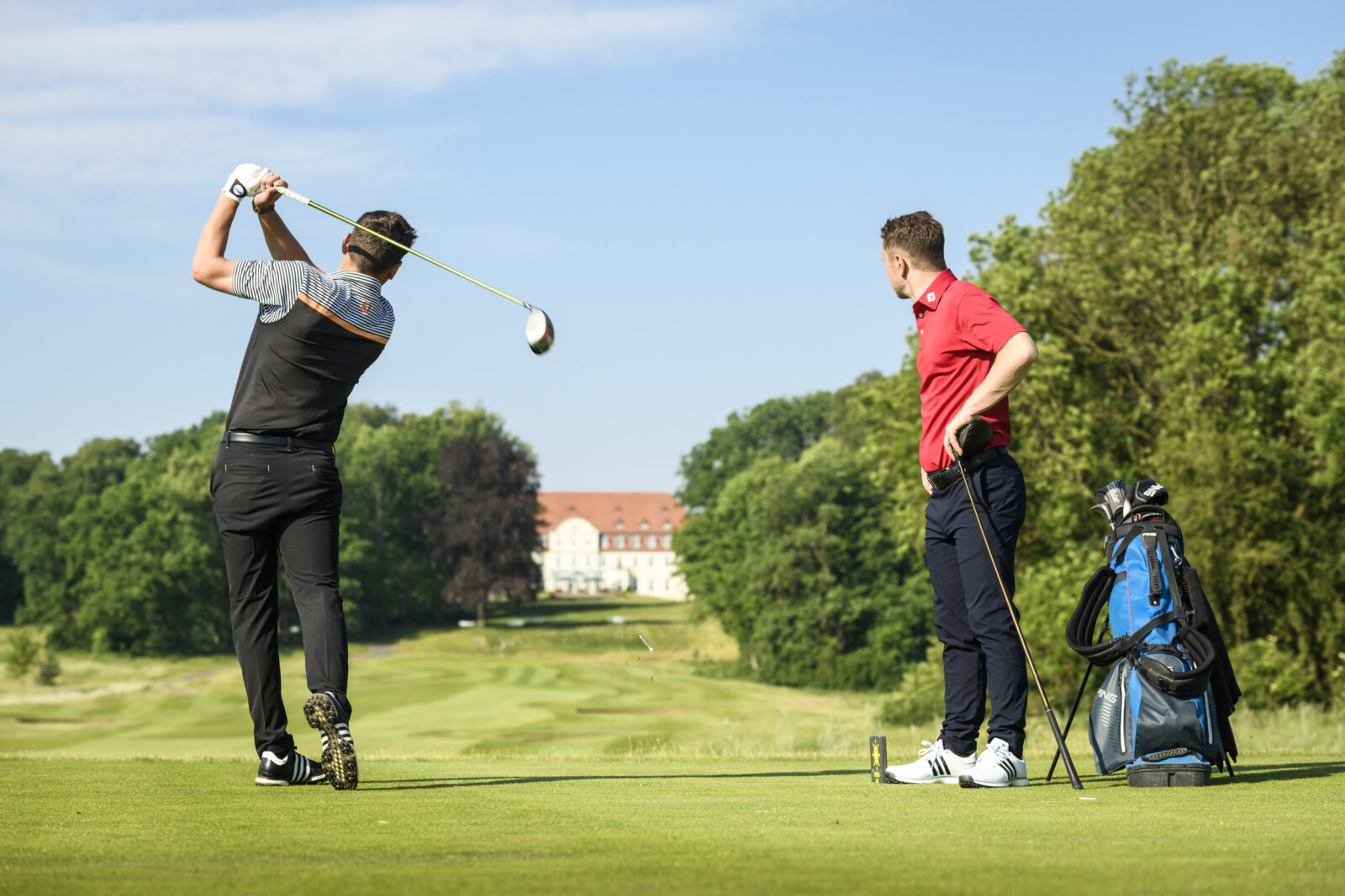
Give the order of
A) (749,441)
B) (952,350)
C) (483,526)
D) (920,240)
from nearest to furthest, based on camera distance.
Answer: (952,350)
(920,240)
(483,526)
(749,441)

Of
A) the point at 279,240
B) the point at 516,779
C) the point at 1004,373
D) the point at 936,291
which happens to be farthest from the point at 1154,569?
the point at 279,240

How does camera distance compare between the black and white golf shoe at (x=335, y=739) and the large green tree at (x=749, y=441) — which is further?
the large green tree at (x=749, y=441)

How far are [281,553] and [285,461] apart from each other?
444mm

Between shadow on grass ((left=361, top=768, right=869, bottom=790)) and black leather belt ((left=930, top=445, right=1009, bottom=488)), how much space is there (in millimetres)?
1542

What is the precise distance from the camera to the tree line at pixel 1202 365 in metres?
21.3

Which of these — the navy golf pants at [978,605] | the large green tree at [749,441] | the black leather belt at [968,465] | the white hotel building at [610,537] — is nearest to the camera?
the navy golf pants at [978,605]

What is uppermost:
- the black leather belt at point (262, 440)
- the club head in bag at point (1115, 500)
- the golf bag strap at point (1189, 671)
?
the black leather belt at point (262, 440)

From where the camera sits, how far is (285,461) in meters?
5.13

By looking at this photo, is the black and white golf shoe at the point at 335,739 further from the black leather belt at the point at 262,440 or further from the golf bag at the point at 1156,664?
the golf bag at the point at 1156,664

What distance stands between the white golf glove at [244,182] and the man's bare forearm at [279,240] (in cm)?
18

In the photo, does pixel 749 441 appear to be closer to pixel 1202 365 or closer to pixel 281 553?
pixel 1202 365

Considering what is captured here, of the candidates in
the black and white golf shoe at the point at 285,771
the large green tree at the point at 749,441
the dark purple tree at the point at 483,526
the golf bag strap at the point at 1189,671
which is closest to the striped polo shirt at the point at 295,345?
the black and white golf shoe at the point at 285,771

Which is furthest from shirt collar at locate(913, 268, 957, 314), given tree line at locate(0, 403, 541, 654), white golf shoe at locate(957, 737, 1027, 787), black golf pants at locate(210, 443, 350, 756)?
tree line at locate(0, 403, 541, 654)

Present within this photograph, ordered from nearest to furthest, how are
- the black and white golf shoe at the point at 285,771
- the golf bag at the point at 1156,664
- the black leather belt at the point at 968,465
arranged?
the black and white golf shoe at the point at 285,771, the golf bag at the point at 1156,664, the black leather belt at the point at 968,465
